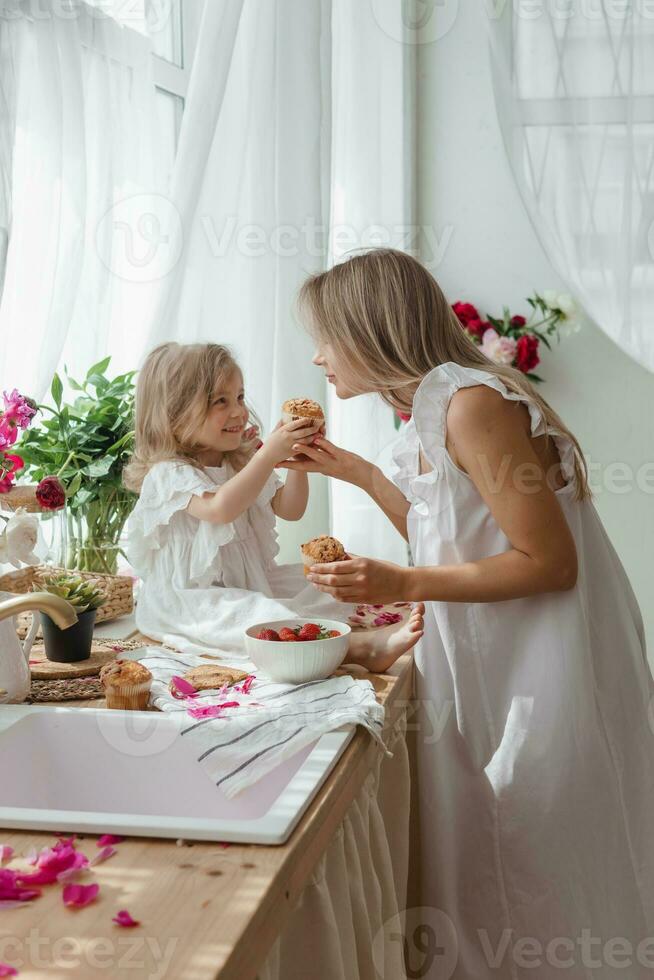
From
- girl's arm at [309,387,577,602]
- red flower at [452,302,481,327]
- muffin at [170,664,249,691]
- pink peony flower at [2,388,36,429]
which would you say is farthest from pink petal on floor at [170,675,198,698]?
red flower at [452,302,481,327]

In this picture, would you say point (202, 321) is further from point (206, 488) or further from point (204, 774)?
point (204, 774)

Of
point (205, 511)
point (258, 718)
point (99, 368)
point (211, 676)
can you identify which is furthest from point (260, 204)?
point (258, 718)

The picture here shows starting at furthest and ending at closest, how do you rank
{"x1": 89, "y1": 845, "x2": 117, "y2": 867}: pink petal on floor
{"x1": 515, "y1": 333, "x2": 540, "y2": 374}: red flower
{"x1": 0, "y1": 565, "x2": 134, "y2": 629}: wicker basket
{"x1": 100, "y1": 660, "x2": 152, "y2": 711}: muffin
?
{"x1": 515, "y1": 333, "x2": 540, "y2": 374}: red flower, {"x1": 0, "y1": 565, "x2": 134, "y2": 629}: wicker basket, {"x1": 100, "y1": 660, "x2": 152, "y2": 711}: muffin, {"x1": 89, "y1": 845, "x2": 117, "y2": 867}: pink petal on floor

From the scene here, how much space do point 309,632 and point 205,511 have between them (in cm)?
35

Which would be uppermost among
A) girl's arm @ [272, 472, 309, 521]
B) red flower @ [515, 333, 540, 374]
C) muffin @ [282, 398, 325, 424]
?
red flower @ [515, 333, 540, 374]

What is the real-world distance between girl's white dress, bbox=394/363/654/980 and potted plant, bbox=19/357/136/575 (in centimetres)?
62

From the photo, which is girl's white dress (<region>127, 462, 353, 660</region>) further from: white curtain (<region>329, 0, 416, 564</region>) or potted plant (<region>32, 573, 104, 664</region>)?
white curtain (<region>329, 0, 416, 564</region>)

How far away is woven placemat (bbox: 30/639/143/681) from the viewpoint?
150 centimetres

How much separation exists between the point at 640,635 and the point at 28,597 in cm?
96

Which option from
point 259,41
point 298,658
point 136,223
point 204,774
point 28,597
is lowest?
point 204,774

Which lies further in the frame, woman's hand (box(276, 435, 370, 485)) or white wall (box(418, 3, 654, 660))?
white wall (box(418, 3, 654, 660))

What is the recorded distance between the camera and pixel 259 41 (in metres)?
2.20

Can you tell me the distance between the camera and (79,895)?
857 mm

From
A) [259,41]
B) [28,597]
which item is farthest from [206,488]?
[259,41]
